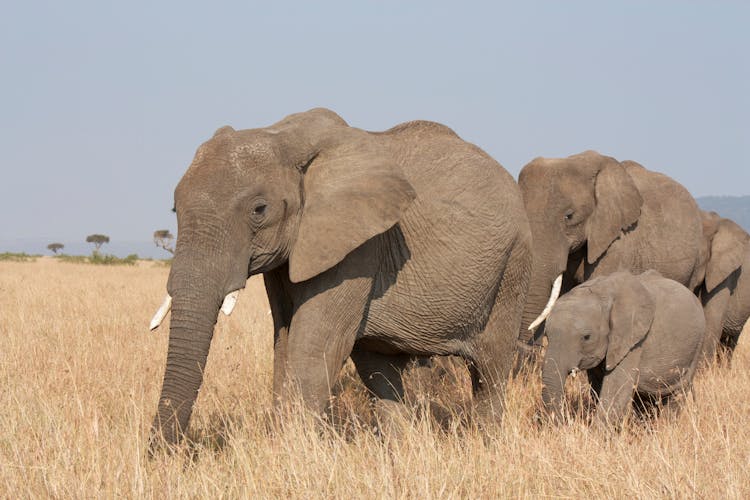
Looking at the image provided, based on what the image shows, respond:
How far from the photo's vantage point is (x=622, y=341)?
6.53 metres

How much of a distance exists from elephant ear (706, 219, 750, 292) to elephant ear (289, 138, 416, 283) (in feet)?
21.8

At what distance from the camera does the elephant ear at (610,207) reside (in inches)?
356

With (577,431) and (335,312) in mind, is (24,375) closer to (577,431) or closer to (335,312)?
(335,312)

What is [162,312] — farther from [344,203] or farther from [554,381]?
[554,381]

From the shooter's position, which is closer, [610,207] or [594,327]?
[594,327]

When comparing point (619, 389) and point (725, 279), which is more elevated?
point (725, 279)

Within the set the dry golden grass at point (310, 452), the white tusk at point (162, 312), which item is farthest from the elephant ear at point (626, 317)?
the white tusk at point (162, 312)

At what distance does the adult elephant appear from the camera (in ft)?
27.8

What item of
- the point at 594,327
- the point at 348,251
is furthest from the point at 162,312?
the point at 594,327

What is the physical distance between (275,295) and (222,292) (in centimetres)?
86

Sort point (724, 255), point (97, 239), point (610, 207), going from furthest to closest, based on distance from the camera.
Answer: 1. point (97, 239)
2. point (724, 255)
3. point (610, 207)

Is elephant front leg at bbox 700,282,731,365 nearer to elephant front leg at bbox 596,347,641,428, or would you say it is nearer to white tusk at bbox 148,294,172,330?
elephant front leg at bbox 596,347,641,428

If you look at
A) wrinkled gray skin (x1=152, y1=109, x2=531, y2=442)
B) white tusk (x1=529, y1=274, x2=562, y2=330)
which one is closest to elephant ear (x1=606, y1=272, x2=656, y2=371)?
wrinkled gray skin (x1=152, y1=109, x2=531, y2=442)

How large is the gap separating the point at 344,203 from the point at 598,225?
15.0 feet
